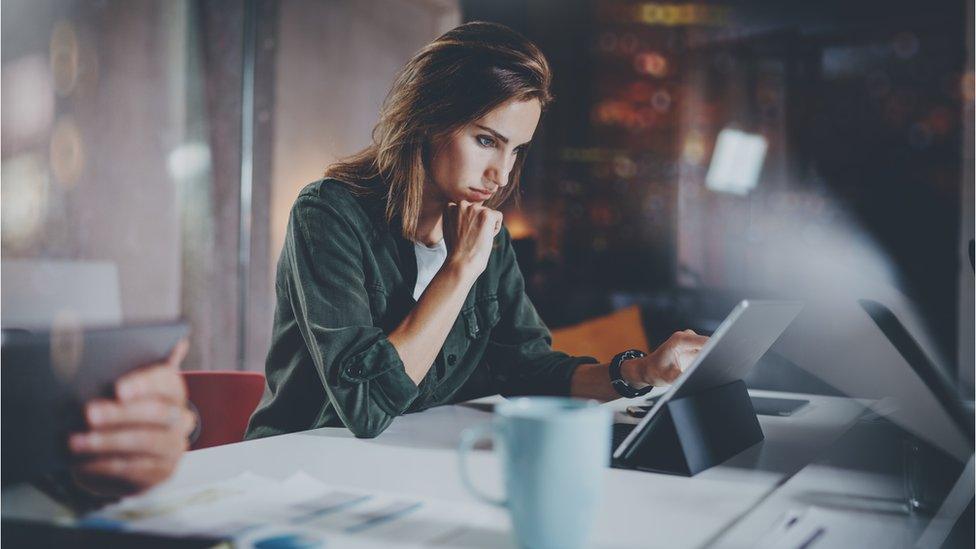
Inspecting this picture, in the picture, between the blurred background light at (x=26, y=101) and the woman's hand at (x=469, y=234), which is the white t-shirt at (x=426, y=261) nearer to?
the woman's hand at (x=469, y=234)

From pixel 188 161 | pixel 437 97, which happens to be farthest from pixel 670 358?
pixel 188 161

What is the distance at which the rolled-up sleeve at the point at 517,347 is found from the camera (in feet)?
4.46

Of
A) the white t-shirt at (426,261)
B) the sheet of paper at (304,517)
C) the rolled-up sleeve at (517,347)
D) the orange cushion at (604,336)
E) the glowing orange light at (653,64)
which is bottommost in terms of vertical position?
the orange cushion at (604,336)

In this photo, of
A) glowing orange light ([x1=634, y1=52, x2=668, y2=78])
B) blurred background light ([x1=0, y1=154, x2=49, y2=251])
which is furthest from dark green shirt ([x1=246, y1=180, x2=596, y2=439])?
glowing orange light ([x1=634, y1=52, x2=668, y2=78])

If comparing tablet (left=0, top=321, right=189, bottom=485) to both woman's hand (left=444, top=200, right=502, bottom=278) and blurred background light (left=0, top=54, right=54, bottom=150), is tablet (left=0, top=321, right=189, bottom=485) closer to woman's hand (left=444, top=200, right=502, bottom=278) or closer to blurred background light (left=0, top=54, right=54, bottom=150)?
woman's hand (left=444, top=200, right=502, bottom=278)

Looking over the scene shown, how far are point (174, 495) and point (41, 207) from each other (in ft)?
8.39

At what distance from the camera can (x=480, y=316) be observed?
54.8 inches

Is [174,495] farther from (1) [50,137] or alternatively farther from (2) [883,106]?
(2) [883,106]

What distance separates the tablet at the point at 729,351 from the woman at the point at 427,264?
22 cm

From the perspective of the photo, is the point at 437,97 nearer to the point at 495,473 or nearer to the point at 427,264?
the point at 427,264

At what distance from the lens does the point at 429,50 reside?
51.4 inches

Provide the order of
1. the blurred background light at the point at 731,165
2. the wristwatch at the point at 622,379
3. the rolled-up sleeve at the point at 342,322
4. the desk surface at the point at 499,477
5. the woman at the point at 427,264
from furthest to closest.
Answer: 1. the blurred background light at the point at 731,165
2. the wristwatch at the point at 622,379
3. the woman at the point at 427,264
4. the rolled-up sleeve at the point at 342,322
5. the desk surface at the point at 499,477

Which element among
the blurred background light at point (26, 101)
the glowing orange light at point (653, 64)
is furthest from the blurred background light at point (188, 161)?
the glowing orange light at point (653, 64)

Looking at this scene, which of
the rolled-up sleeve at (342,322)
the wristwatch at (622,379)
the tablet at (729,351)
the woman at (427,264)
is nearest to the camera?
the tablet at (729,351)
